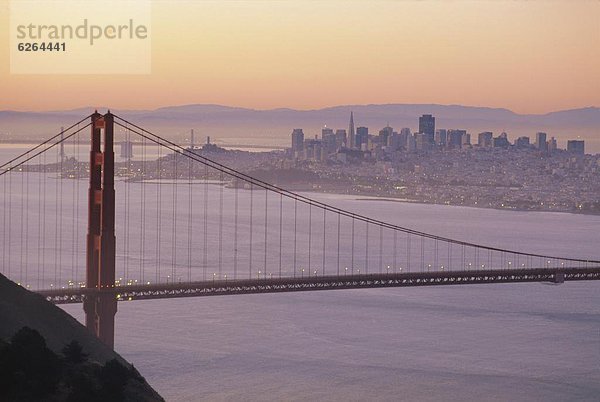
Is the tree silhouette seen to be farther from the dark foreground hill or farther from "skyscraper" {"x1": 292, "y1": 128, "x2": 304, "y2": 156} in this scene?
"skyscraper" {"x1": 292, "y1": 128, "x2": 304, "y2": 156}

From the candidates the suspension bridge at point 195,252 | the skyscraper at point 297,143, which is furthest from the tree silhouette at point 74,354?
the skyscraper at point 297,143

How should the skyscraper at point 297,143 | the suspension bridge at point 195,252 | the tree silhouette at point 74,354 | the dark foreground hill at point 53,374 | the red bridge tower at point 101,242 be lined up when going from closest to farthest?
the dark foreground hill at point 53,374, the tree silhouette at point 74,354, the red bridge tower at point 101,242, the suspension bridge at point 195,252, the skyscraper at point 297,143

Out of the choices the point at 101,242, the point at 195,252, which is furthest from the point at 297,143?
the point at 101,242

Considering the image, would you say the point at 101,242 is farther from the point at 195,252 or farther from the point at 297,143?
the point at 297,143

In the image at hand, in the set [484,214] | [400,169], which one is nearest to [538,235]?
[484,214]

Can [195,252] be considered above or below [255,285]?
below

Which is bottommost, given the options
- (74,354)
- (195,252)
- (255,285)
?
(195,252)

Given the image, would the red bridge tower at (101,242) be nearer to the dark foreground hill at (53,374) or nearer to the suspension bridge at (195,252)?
the suspension bridge at (195,252)

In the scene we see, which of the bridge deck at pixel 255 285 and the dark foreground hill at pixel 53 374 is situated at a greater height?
the dark foreground hill at pixel 53 374
